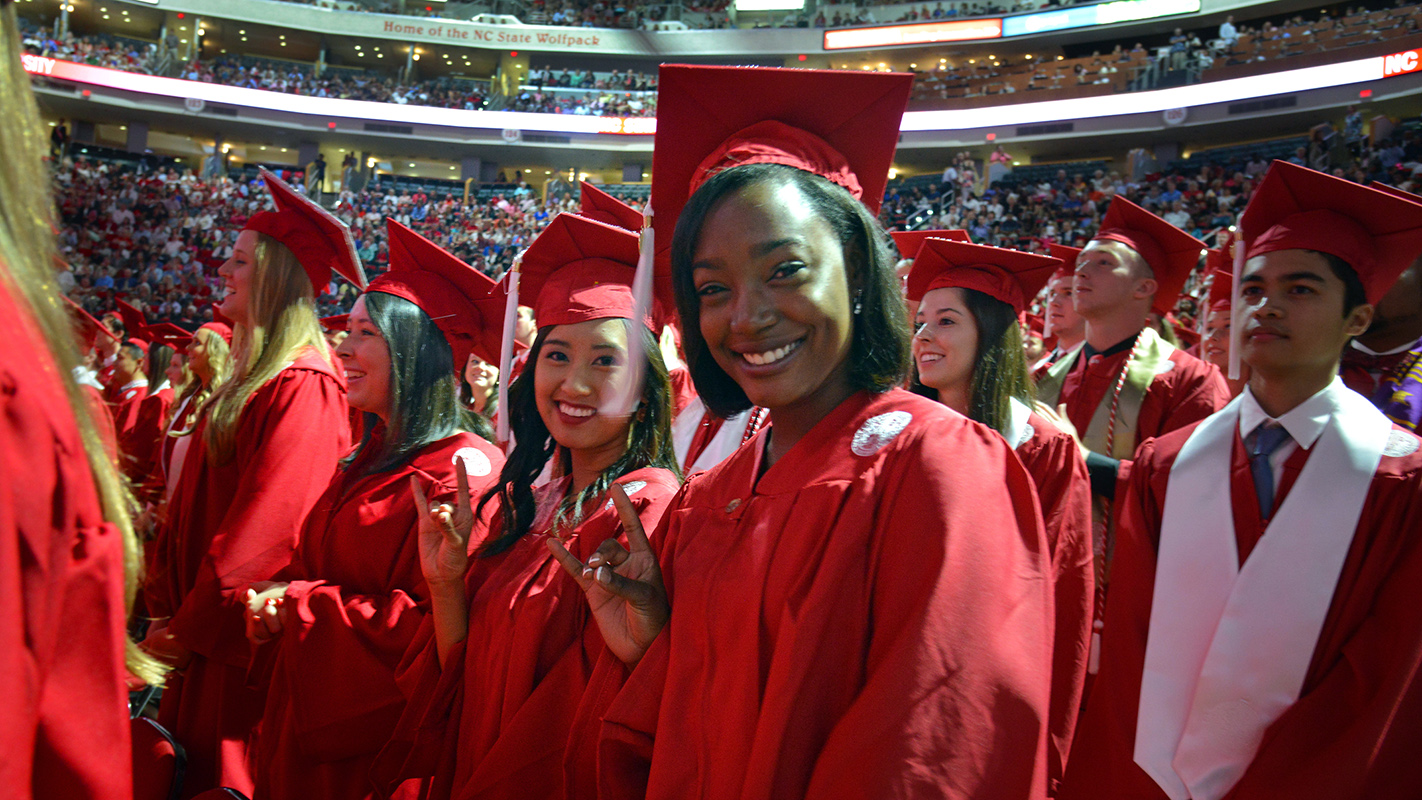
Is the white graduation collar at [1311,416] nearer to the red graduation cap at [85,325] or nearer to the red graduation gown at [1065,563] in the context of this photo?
the red graduation gown at [1065,563]

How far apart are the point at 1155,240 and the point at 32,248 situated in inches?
164

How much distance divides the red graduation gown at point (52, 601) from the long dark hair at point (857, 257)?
2.97 feet

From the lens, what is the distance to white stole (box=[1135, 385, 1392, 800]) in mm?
1964

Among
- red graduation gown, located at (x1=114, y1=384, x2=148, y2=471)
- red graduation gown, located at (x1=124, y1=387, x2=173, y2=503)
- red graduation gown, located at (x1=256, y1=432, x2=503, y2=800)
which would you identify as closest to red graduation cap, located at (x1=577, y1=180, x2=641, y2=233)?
red graduation gown, located at (x1=256, y1=432, x2=503, y2=800)

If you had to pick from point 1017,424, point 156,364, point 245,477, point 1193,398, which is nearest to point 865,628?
point 1017,424

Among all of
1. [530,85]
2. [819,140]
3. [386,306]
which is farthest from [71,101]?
[819,140]

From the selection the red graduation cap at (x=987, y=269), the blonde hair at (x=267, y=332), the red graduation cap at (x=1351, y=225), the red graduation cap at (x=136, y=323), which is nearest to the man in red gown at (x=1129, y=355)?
the red graduation cap at (x=987, y=269)

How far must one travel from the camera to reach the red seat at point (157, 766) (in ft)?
7.79

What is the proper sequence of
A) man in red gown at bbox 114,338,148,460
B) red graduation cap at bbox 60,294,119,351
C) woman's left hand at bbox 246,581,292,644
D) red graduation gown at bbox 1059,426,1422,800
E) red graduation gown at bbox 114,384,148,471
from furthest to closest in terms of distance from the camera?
man in red gown at bbox 114,338,148,460, red graduation gown at bbox 114,384,148,471, woman's left hand at bbox 246,581,292,644, red graduation gown at bbox 1059,426,1422,800, red graduation cap at bbox 60,294,119,351

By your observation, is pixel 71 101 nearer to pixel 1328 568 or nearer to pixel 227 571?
pixel 227 571

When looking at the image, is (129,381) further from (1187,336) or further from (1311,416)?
(1311,416)

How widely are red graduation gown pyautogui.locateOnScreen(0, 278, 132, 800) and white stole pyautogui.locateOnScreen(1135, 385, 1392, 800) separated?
2.12 metres

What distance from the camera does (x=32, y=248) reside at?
871 mm

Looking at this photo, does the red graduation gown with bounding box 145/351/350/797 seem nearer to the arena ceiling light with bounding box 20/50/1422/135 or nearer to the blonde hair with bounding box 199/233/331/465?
the blonde hair with bounding box 199/233/331/465
